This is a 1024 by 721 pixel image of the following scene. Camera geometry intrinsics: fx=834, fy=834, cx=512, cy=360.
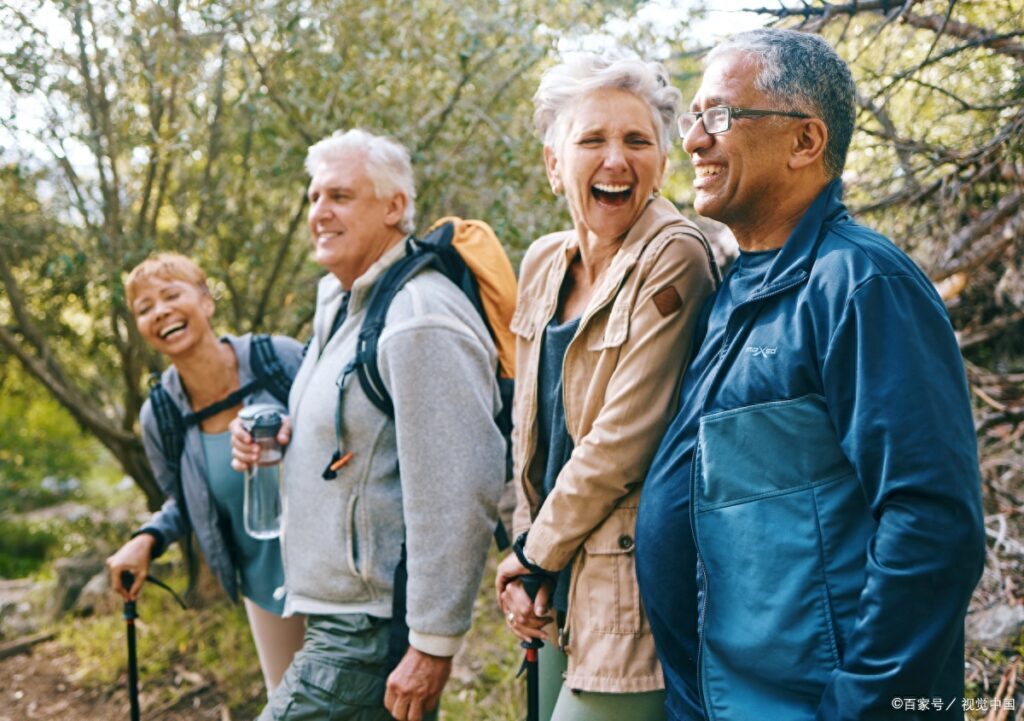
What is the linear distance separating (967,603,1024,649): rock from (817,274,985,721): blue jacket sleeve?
7.36ft

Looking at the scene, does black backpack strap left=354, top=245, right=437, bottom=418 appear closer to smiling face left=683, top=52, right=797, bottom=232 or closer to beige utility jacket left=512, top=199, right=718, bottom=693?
beige utility jacket left=512, top=199, right=718, bottom=693

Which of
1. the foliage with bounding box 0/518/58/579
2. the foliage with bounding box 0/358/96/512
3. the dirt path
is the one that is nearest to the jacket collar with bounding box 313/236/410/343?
the dirt path

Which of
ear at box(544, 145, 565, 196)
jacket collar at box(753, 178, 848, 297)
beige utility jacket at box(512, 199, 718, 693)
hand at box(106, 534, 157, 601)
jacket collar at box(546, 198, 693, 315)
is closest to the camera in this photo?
jacket collar at box(753, 178, 848, 297)

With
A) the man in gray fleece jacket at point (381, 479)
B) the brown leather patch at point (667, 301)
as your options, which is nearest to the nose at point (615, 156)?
the brown leather patch at point (667, 301)

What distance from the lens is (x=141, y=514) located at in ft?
23.0

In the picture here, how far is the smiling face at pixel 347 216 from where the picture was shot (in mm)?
2594

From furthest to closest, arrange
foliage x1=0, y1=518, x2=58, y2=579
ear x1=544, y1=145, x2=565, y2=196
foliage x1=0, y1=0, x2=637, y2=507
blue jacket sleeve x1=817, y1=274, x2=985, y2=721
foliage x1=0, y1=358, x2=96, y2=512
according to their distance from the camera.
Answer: foliage x1=0, y1=358, x2=96, y2=512 < foliage x1=0, y1=518, x2=58, y2=579 < foliage x1=0, y1=0, x2=637, y2=507 < ear x1=544, y1=145, x2=565, y2=196 < blue jacket sleeve x1=817, y1=274, x2=985, y2=721

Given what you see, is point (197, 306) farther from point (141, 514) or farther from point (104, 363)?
point (141, 514)

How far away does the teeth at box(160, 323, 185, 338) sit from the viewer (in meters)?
3.10

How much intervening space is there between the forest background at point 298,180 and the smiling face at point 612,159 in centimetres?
112

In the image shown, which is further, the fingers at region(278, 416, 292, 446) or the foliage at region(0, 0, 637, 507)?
the foliage at region(0, 0, 637, 507)

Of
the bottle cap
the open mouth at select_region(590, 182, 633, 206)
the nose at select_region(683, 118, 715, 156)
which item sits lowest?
the bottle cap

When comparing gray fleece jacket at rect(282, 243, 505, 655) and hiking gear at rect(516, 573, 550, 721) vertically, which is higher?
gray fleece jacket at rect(282, 243, 505, 655)

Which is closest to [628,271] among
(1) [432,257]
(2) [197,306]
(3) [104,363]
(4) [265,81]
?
(1) [432,257]
